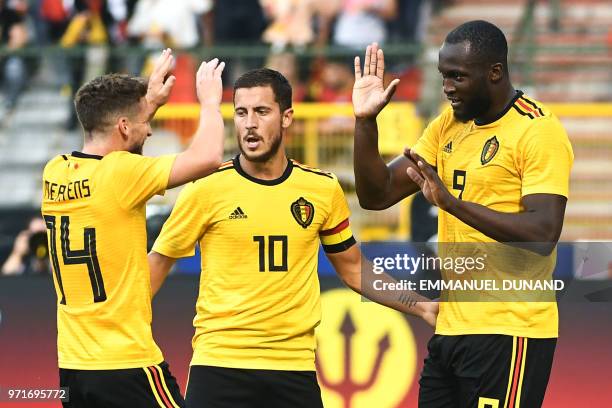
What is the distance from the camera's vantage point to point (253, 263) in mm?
6285

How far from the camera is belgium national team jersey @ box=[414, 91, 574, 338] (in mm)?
5785

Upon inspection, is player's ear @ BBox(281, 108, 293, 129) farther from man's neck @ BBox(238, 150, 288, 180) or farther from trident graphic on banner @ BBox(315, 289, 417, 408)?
trident graphic on banner @ BBox(315, 289, 417, 408)

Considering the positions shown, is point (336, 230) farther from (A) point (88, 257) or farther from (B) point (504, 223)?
(A) point (88, 257)

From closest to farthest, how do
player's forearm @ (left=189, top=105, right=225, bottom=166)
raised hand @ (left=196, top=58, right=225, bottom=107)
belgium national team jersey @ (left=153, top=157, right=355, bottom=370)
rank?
player's forearm @ (left=189, top=105, right=225, bottom=166) → raised hand @ (left=196, top=58, right=225, bottom=107) → belgium national team jersey @ (left=153, top=157, right=355, bottom=370)

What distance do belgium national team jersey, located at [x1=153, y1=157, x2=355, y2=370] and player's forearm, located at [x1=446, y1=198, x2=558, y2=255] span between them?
40.0 inches

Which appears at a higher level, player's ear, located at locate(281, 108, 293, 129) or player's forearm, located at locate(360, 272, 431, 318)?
player's ear, located at locate(281, 108, 293, 129)

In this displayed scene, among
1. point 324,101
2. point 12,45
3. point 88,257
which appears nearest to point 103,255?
point 88,257

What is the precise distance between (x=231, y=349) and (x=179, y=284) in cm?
255

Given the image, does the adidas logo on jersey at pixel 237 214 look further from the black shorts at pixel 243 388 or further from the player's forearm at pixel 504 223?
the player's forearm at pixel 504 223

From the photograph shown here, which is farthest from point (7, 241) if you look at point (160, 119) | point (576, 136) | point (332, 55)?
point (576, 136)

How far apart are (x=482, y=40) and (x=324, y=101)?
19.9ft

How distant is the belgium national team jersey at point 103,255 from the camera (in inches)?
229

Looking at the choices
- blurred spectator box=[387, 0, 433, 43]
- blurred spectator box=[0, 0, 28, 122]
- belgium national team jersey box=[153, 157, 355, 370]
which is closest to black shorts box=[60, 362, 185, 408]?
belgium national team jersey box=[153, 157, 355, 370]

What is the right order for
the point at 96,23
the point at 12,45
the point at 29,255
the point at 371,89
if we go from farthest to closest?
the point at 96,23 < the point at 12,45 < the point at 29,255 < the point at 371,89
